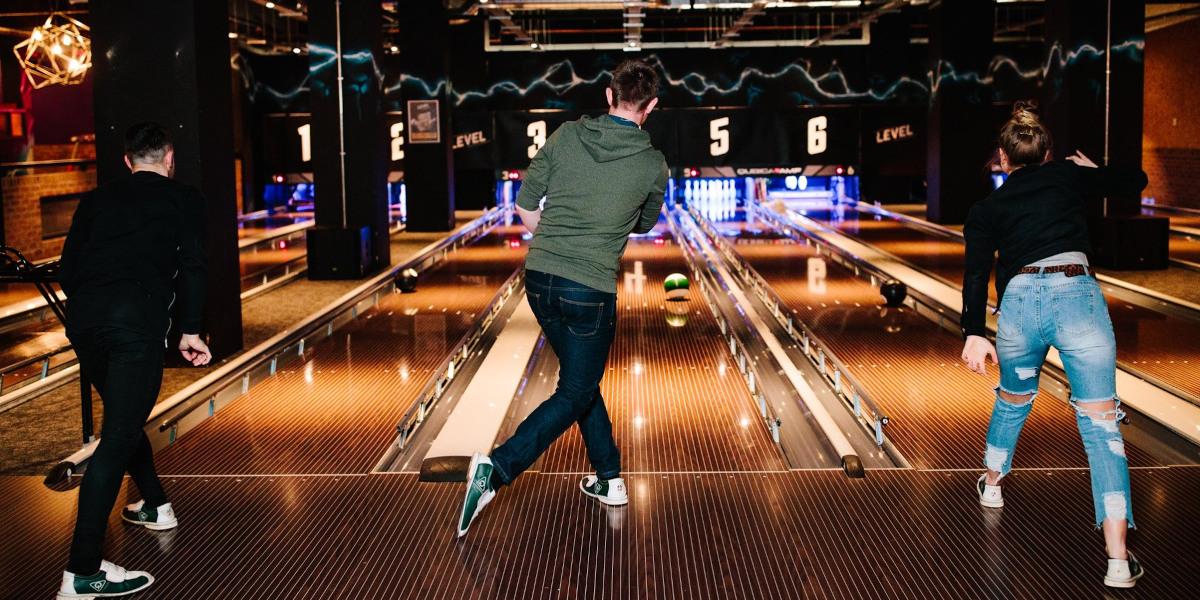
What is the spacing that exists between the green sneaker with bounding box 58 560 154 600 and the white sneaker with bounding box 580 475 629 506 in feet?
4.27

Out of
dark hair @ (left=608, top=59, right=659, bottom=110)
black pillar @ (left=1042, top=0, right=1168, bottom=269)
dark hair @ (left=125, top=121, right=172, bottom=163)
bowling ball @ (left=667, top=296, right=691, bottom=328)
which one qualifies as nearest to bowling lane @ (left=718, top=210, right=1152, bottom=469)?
bowling ball @ (left=667, top=296, right=691, bottom=328)

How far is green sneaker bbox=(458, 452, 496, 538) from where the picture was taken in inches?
131

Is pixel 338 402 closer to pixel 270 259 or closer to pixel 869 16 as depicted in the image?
pixel 270 259

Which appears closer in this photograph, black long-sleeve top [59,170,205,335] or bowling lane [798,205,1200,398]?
black long-sleeve top [59,170,205,335]

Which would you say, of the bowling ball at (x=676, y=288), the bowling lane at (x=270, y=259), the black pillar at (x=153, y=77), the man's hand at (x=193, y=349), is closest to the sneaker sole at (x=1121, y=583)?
the man's hand at (x=193, y=349)

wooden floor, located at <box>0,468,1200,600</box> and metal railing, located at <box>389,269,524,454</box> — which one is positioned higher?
metal railing, located at <box>389,269,524,454</box>

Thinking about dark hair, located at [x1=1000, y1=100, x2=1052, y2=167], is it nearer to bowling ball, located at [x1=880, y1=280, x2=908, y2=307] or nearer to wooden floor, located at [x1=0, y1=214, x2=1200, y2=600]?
wooden floor, located at [x1=0, y1=214, x2=1200, y2=600]

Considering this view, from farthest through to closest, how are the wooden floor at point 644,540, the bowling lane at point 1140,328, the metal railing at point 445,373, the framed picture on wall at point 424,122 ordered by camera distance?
the framed picture on wall at point 424,122
the bowling lane at point 1140,328
the metal railing at point 445,373
the wooden floor at point 644,540

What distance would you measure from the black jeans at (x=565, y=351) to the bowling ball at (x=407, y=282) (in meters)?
6.12

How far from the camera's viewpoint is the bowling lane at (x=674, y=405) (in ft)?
14.5

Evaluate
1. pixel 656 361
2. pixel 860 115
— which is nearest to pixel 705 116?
pixel 860 115

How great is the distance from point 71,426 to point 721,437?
2.65 m

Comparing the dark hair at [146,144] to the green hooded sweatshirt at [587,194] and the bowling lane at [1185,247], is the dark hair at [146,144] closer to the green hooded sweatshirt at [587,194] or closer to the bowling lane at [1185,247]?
the green hooded sweatshirt at [587,194]

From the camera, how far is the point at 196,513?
3.69 metres
